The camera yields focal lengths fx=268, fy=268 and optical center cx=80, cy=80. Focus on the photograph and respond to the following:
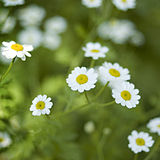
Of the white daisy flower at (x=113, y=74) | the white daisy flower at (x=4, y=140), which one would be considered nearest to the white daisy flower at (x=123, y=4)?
the white daisy flower at (x=113, y=74)

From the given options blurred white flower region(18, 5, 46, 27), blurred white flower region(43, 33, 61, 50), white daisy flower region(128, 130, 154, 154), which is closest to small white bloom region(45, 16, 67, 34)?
blurred white flower region(43, 33, 61, 50)

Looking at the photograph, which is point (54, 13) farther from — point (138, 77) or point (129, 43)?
point (138, 77)

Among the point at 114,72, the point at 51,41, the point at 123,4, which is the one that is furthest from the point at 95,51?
the point at 51,41

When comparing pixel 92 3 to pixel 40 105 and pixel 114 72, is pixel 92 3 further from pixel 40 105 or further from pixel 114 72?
pixel 40 105

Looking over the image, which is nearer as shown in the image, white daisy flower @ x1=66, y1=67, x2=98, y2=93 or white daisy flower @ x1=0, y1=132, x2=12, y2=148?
white daisy flower @ x1=66, y1=67, x2=98, y2=93

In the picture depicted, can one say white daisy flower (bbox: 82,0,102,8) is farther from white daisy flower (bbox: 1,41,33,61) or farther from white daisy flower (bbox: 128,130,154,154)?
white daisy flower (bbox: 128,130,154,154)
